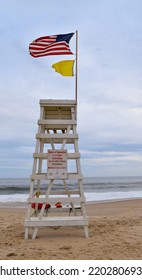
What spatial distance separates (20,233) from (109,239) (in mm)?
2322

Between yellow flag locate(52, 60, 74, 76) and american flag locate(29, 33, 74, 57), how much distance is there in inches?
9.8

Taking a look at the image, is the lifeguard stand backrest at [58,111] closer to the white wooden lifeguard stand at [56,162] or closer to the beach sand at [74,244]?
the white wooden lifeguard stand at [56,162]

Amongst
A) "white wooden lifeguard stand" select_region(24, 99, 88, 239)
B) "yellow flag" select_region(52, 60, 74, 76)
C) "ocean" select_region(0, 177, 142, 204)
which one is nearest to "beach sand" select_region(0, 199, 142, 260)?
"white wooden lifeguard stand" select_region(24, 99, 88, 239)

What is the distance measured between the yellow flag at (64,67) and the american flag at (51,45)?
0.82ft

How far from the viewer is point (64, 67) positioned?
7863 mm

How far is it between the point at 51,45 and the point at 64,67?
64 centimetres

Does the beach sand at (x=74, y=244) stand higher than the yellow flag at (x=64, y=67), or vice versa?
the yellow flag at (x=64, y=67)

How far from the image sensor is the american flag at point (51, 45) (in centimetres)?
790

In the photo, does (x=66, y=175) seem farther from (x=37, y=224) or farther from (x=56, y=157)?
(x=37, y=224)

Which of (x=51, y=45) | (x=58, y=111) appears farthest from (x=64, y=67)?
(x=58, y=111)

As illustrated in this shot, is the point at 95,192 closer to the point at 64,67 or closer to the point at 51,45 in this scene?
the point at 64,67

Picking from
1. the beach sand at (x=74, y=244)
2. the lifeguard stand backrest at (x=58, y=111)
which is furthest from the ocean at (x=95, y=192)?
the lifeguard stand backrest at (x=58, y=111)

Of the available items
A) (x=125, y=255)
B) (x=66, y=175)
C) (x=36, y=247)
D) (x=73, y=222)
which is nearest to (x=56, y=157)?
(x=66, y=175)

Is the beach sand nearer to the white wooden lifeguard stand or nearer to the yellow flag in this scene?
the white wooden lifeguard stand
